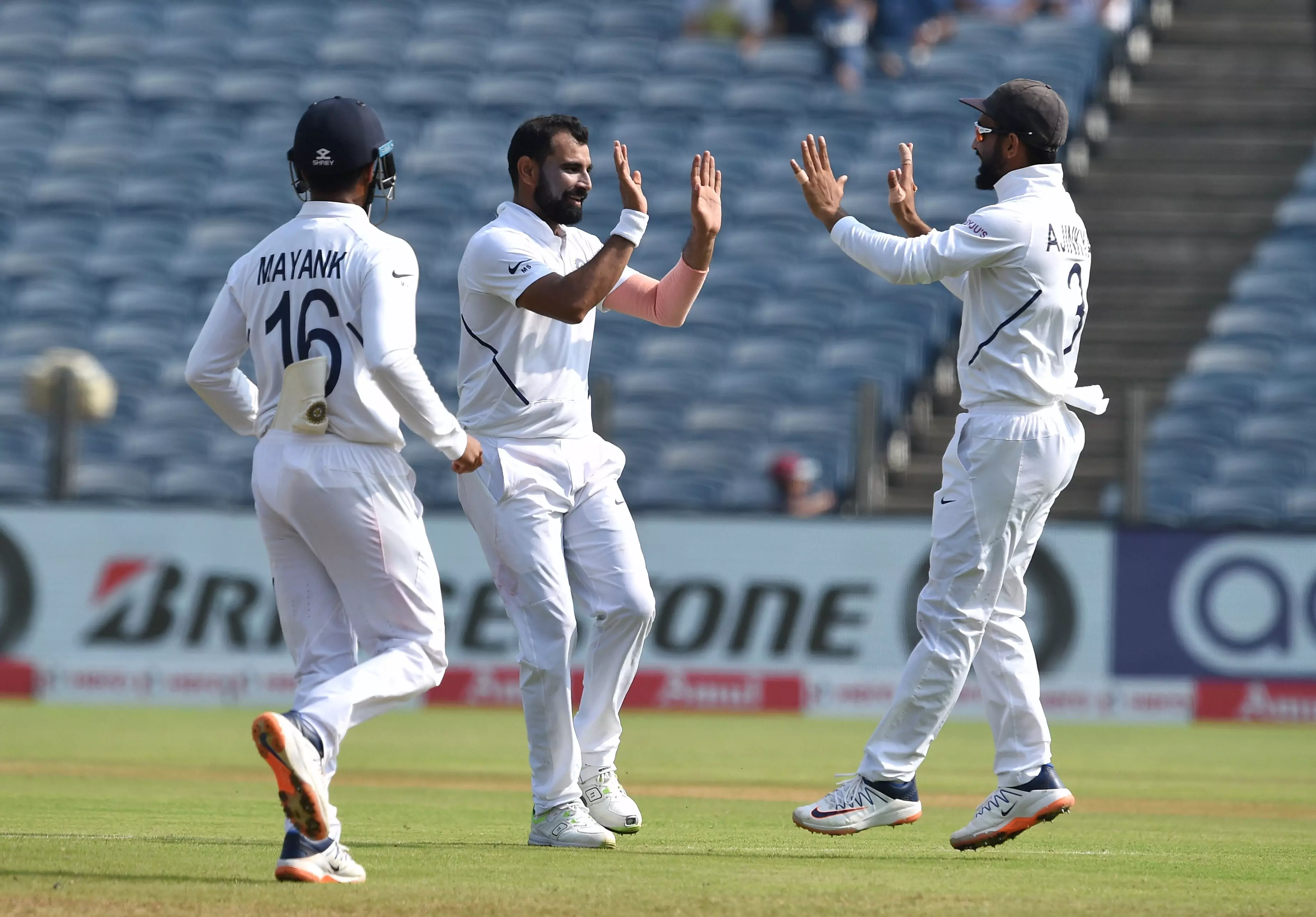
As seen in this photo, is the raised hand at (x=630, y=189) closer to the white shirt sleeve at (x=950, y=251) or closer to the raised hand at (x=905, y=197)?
the white shirt sleeve at (x=950, y=251)

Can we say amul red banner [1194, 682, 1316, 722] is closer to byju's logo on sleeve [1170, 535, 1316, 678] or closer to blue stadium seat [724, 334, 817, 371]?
byju's logo on sleeve [1170, 535, 1316, 678]

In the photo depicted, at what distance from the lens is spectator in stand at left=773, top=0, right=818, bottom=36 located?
842 inches

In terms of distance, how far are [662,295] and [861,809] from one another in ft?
6.47

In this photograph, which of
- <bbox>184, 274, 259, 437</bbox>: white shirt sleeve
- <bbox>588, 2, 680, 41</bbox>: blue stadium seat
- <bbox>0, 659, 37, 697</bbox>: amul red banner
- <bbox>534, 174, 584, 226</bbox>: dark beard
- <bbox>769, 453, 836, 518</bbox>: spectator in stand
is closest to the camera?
<bbox>184, 274, 259, 437</bbox>: white shirt sleeve

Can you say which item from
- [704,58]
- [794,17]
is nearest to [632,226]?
[704,58]

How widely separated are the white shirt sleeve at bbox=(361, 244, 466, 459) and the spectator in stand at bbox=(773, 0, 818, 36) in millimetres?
16561

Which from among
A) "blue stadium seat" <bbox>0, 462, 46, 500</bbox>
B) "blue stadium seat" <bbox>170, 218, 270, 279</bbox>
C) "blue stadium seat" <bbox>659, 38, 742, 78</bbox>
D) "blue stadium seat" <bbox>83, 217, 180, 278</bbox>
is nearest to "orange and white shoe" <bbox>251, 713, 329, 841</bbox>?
"blue stadium seat" <bbox>0, 462, 46, 500</bbox>

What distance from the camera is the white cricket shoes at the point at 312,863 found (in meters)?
5.14

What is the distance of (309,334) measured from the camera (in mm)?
5508

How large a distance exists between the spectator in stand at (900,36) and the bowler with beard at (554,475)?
14.5 m

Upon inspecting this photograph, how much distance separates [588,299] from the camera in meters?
6.16

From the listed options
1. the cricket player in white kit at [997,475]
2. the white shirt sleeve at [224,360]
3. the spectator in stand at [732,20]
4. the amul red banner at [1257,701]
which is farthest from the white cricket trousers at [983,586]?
the spectator in stand at [732,20]

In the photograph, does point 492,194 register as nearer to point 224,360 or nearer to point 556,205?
point 556,205

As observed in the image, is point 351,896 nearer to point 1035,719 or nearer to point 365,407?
point 365,407
